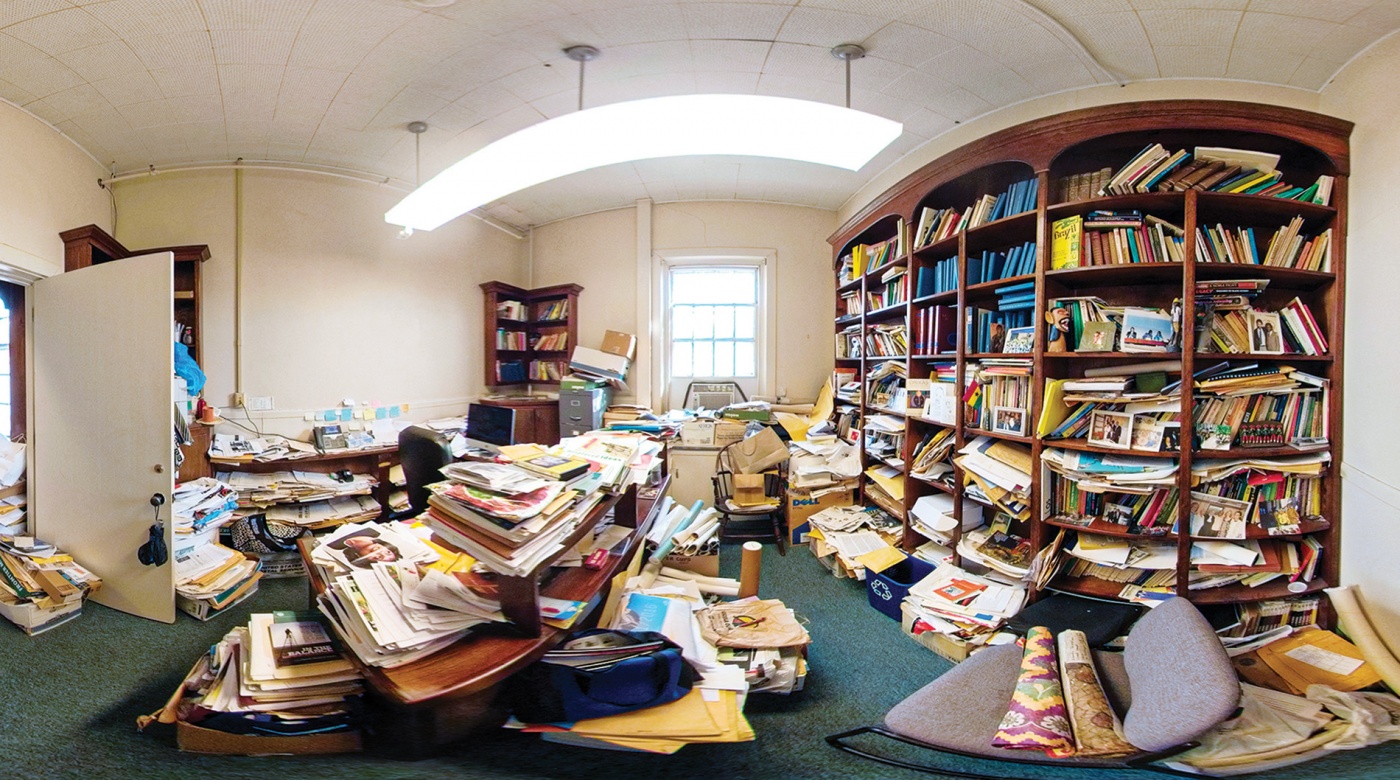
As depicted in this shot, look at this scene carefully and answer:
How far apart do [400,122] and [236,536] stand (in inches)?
102

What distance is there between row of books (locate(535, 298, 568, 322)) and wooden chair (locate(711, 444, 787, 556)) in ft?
6.66

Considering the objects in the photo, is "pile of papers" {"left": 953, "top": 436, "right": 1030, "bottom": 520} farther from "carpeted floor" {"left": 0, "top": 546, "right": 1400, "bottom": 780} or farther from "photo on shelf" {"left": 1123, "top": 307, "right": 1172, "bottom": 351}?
"carpeted floor" {"left": 0, "top": 546, "right": 1400, "bottom": 780}

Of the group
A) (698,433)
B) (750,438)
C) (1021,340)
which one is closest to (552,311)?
(698,433)

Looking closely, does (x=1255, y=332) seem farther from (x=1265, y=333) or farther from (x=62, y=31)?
(x=62, y=31)

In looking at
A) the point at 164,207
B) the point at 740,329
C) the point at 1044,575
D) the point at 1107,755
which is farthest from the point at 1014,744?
the point at 164,207

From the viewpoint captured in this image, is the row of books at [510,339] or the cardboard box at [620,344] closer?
the cardboard box at [620,344]

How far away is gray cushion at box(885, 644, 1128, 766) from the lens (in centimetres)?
128

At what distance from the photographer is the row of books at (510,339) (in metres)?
4.60

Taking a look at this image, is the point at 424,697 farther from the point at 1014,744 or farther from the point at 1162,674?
the point at 1162,674

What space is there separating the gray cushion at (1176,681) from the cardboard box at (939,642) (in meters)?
0.65

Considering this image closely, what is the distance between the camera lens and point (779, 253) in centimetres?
436

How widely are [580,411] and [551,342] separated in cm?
89

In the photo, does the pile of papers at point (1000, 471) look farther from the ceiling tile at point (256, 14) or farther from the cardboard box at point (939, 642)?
the ceiling tile at point (256, 14)

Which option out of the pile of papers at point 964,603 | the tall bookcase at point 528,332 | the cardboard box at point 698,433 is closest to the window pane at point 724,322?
the cardboard box at point 698,433
